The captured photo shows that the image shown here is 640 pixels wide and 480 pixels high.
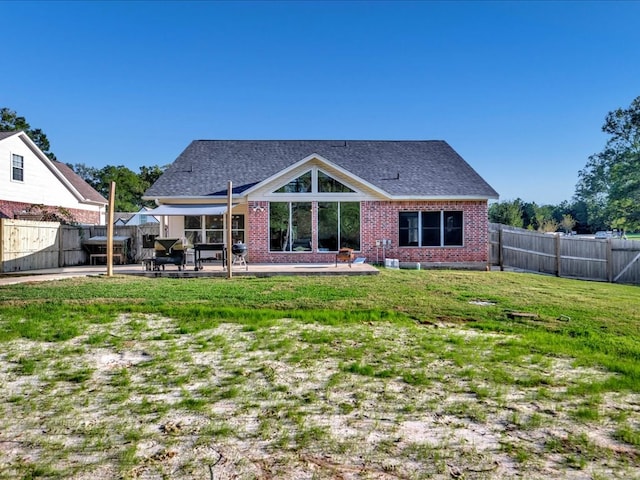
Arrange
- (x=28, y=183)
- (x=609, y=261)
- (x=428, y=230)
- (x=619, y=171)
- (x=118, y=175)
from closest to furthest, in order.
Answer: (x=609, y=261) < (x=428, y=230) < (x=28, y=183) < (x=619, y=171) < (x=118, y=175)

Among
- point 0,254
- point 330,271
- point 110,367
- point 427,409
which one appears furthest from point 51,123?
point 427,409

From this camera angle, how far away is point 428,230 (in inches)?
754

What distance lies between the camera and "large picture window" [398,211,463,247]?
19109 millimetres

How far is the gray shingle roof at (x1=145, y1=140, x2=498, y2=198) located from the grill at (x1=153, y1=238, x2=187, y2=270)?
14.6 ft

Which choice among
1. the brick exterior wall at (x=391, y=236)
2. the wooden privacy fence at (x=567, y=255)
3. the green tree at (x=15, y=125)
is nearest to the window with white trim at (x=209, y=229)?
the brick exterior wall at (x=391, y=236)

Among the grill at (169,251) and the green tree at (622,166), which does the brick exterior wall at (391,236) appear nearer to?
the grill at (169,251)

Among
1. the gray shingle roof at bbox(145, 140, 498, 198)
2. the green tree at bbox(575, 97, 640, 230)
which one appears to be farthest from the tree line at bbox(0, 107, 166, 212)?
the green tree at bbox(575, 97, 640, 230)

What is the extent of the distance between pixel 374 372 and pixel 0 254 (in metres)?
15.8

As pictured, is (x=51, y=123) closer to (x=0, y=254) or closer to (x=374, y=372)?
(x=0, y=254)

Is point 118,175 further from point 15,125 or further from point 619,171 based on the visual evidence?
point 619,171

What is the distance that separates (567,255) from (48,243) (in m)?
22.1

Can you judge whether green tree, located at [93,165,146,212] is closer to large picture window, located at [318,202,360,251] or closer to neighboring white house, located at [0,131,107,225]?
neighboring white house, located at [0,131,107,225]

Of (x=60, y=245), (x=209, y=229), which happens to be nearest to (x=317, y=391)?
(x=209, y=229)

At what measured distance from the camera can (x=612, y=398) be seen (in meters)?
4.28
